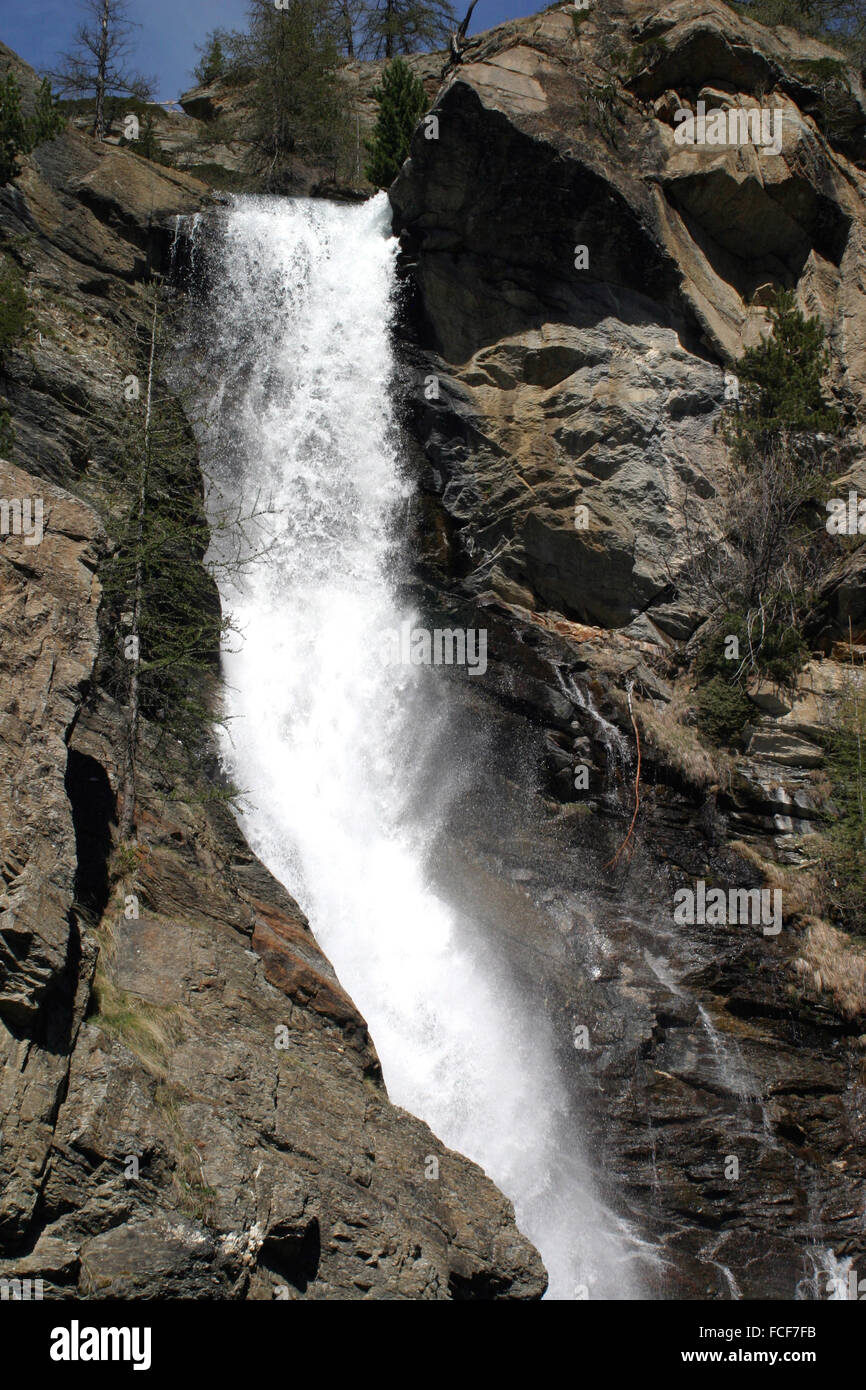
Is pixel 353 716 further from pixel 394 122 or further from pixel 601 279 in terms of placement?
pixel 394 122

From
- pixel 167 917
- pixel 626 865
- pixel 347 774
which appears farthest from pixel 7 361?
pixel 626 865

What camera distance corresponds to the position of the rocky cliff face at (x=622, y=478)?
1247cm

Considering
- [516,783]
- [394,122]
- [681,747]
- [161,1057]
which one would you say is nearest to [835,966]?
[681,747]

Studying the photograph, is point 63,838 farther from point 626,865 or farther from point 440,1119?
point 626,865

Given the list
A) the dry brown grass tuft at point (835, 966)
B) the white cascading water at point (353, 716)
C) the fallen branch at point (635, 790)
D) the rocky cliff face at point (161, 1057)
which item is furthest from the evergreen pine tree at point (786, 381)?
the rocky cliff face at point (161, 1057)

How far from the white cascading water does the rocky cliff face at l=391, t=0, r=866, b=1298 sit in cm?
75

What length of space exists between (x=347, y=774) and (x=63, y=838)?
26.6ft

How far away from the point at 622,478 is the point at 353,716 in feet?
21.6

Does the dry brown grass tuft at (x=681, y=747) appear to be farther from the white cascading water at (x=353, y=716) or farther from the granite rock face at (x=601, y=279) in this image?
the white cascading water at (x=353, y=716)

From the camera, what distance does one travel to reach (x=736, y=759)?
612 inches

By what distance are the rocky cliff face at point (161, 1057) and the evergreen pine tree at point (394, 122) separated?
14.8 meters

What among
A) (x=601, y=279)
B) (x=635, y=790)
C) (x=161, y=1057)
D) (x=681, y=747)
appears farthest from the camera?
(x=601, y=279)

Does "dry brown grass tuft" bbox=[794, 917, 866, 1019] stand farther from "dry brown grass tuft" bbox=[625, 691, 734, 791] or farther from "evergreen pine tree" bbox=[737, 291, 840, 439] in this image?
"evergreen pine tree" bbox=[737, 291, 840, 439]

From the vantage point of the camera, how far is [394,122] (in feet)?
75.3
